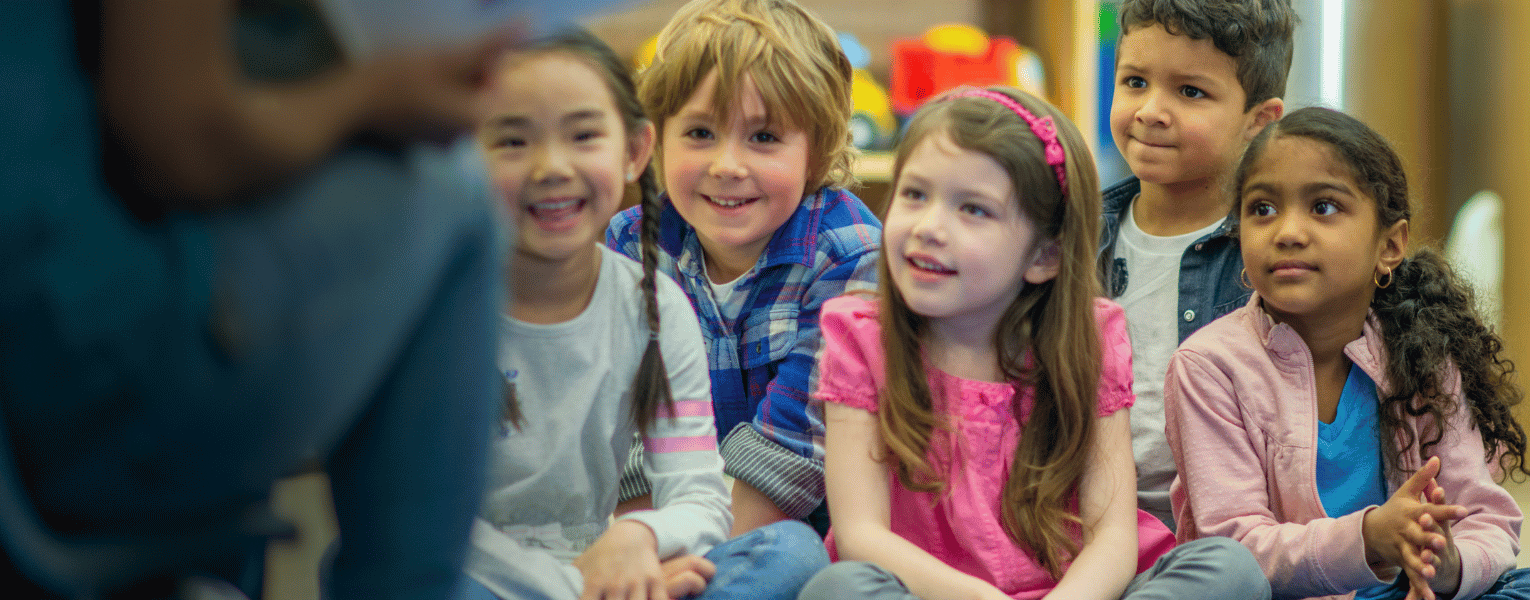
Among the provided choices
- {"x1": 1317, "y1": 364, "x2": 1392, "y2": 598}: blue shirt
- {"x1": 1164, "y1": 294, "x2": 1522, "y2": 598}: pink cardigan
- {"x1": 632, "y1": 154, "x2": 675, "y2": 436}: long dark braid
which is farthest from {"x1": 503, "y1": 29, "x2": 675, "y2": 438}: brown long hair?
{"x1": 1317, "y1": 364, "x2": 1392, "y2": 598}: blue shirt

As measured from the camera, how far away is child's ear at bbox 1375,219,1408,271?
114 cm

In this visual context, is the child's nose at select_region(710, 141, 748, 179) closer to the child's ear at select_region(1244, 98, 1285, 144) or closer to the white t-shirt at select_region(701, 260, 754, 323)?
the white t-shirt at select_region(701, 260, 754, 323)

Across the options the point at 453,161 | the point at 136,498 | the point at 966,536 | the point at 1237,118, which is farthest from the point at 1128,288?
the point at 136,498

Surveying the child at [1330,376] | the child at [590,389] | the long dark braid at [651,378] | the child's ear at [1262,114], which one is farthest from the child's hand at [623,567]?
the child's ear at [1262,114]

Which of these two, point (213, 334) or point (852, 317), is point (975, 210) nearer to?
point (852, 317)

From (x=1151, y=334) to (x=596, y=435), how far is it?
705 mm

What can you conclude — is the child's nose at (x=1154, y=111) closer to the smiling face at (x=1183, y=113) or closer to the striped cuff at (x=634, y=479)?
the smiling face at (x=1183, y=113)

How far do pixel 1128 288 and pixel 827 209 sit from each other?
1.20 ft

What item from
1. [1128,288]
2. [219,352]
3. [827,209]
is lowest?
[1128,288]

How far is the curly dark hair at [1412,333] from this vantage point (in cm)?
113

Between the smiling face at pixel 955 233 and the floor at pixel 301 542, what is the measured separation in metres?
0.52

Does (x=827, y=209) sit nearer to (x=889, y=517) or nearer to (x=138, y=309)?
(x=889, y=517)

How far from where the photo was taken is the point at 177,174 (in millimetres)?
423

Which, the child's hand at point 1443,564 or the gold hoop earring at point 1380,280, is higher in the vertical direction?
the gold hoop earring at point 1380,280
